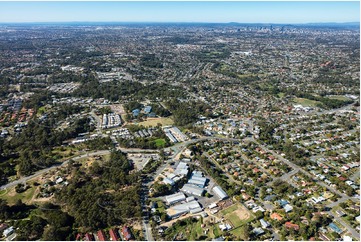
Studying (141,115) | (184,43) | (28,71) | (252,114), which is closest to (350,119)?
(252,114)

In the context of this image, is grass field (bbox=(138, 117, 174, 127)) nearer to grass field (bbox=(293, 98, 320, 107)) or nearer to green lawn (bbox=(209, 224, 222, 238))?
green lawn (bbox=(209, 224, 222, 238))

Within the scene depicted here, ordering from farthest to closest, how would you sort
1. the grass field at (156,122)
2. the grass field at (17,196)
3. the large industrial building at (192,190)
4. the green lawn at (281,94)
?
the green lawn at (281,94), the grass field at (156,122), the large industrial building at (192,190), the grass field at (17,196)

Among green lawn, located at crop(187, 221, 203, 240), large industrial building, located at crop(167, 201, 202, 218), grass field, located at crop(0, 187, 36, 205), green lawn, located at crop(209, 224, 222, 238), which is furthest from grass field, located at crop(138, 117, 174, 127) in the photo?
green lawn, located at crop(209, 224, 222, 238)

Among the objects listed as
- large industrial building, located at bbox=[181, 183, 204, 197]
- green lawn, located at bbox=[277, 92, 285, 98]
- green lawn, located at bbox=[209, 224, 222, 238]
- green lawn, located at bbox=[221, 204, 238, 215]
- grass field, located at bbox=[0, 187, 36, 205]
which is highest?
large industrial building, located at bbox=[181, 183, 204, 197]

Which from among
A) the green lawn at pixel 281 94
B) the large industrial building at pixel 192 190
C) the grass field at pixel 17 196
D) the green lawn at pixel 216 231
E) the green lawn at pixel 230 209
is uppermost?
the large industrial building at pixel 192 190

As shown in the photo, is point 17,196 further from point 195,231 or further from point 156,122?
point 156,122

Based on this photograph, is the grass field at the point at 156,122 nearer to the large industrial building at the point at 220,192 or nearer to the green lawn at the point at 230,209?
the large industrial building at the point at 220,192

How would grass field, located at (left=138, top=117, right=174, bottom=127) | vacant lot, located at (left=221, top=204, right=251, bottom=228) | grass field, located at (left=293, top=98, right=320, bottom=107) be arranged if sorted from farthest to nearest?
grass field, located at (left=293, top=98, right=320, bottom=107) < grass field, located at (left=138, top=117, right=174, bottom=127) < vacant lot, located at (left=221, top=204, right=251, bottom=228)

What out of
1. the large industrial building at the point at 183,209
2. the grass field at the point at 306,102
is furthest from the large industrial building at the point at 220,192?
the grass field at the point at 306,102

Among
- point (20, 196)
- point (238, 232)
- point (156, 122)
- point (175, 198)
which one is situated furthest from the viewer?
A: point (156, 122)

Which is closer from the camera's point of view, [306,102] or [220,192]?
[220,192]

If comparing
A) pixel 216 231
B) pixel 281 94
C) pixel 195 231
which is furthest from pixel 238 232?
pixel 281 94
